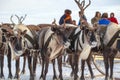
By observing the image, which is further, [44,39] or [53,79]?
[53,79]

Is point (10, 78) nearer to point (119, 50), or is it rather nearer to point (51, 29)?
point (51, 29)

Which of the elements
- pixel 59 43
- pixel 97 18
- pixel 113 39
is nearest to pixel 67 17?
pixel 97 18

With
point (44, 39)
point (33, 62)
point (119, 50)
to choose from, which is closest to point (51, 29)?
point (44, 39)

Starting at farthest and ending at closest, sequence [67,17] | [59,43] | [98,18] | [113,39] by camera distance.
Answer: [98,18] → [67,17] → [59,43] → [113,39]

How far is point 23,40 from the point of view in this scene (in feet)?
48.4

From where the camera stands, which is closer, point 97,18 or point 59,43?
point 59,43

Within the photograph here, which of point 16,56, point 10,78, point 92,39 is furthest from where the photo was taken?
point 10,78

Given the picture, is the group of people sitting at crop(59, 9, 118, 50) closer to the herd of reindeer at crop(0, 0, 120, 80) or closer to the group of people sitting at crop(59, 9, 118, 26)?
the group of people sitting at crop(59, 9, 118, 26)

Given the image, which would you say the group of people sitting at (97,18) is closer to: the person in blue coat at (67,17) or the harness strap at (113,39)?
the person in blue coat at (67,17)

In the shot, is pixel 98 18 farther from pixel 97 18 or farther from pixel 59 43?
pixel 59 43

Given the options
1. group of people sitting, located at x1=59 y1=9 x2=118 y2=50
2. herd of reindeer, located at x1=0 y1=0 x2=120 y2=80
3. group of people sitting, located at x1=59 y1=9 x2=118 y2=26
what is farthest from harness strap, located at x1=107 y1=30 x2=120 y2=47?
group of people sitting, located at x1=59 y1=9 x2=118 y2=26

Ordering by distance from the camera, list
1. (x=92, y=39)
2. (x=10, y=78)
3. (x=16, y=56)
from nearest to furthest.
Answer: (x=92, y=39) < (x=16, y=56) < (x=10, y=78)

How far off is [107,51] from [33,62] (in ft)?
8.56

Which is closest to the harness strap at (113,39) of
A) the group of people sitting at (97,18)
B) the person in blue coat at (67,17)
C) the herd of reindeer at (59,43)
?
the herd of reindeer at (59,43)
